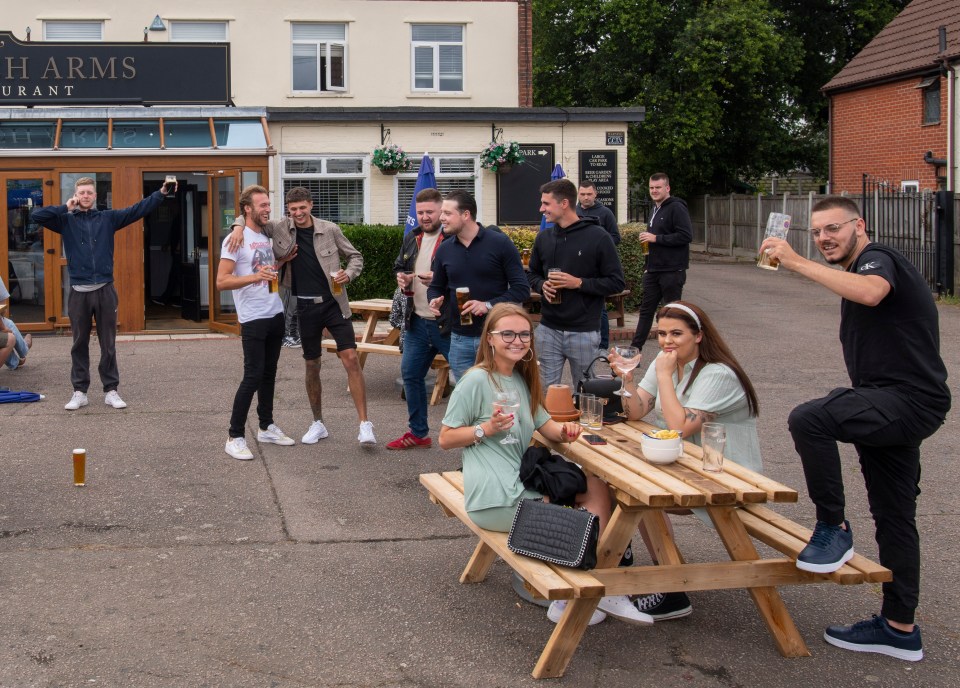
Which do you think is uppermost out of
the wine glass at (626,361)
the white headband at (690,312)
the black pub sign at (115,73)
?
the black pub sign at (115,73)

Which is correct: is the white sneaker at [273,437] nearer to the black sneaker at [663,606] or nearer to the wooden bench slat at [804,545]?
the black sneaker at [663,606]

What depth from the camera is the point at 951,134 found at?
77.9ft

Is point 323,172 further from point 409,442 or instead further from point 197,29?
point 409,442

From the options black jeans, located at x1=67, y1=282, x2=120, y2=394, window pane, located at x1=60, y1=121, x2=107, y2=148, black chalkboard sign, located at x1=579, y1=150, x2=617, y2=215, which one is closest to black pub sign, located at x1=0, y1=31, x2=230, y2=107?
window pane, located at x1=60, y1=121, x2=107, y2=148

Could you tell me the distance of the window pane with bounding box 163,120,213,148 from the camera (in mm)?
15688

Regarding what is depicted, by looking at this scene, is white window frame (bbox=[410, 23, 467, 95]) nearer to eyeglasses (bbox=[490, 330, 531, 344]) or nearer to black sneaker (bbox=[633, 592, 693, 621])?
eyeglasses (bbox=[490, 330, 531, 344])

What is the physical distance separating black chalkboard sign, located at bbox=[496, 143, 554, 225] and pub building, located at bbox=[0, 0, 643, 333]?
0.03 meters

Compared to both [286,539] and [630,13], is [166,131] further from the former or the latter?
[630,13]

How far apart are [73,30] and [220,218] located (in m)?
10.4

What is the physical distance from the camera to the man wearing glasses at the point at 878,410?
4363mm

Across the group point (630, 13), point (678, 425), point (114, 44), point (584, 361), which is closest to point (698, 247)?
point (630, 13)

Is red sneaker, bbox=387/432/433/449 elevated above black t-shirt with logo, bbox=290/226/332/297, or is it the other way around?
black t-shirt with logo, bbox=290/226/332/297

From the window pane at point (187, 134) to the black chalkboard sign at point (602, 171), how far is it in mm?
7766

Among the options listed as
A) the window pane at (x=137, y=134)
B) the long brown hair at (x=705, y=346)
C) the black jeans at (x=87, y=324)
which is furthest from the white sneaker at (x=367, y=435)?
the window pane at (x=137, y=134)
